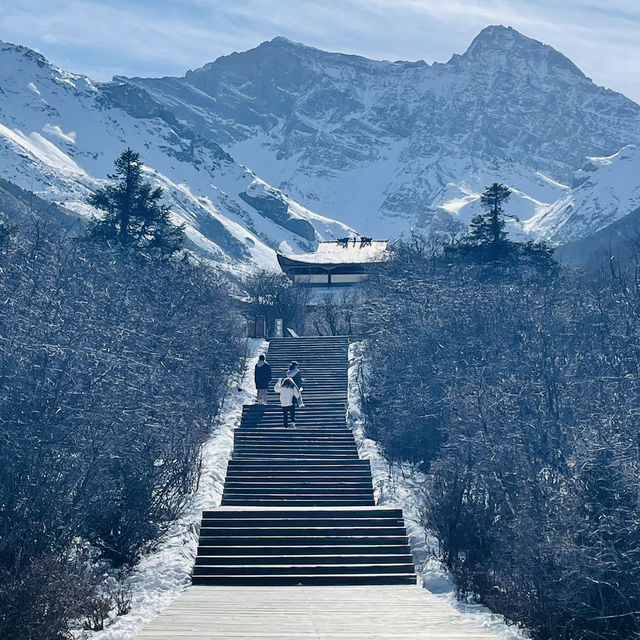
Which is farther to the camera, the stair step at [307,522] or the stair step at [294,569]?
the stair step at [307,522]

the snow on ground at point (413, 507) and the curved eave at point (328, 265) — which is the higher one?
the curved eave at point (328, 265)

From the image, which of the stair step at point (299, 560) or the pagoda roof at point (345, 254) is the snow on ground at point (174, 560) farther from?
the pagoda roof at point (345, 254)

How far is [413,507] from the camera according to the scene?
67.8ft

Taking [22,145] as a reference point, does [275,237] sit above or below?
below

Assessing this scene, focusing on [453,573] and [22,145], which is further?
[22,145]

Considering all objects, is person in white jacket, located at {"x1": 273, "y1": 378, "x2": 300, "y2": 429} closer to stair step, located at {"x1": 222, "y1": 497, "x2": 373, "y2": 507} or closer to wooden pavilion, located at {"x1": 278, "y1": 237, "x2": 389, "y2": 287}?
stair step, located at {"x1": 222, "y1": 497, "x2": 373, "y2": 507}

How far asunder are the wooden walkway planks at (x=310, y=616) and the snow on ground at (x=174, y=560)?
684 millimetres

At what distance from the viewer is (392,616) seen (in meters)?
12.7

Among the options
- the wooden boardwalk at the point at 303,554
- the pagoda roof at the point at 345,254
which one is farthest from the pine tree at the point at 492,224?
the wooden boardwalk at the point at 303,554

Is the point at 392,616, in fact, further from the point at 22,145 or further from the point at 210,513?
the point at 22,145

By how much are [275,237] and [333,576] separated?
18172 centimetres

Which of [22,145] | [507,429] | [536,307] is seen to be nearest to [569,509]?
[507,429]

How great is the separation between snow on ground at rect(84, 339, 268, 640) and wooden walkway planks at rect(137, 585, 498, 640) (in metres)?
0.68

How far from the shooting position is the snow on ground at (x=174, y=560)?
14398mm
